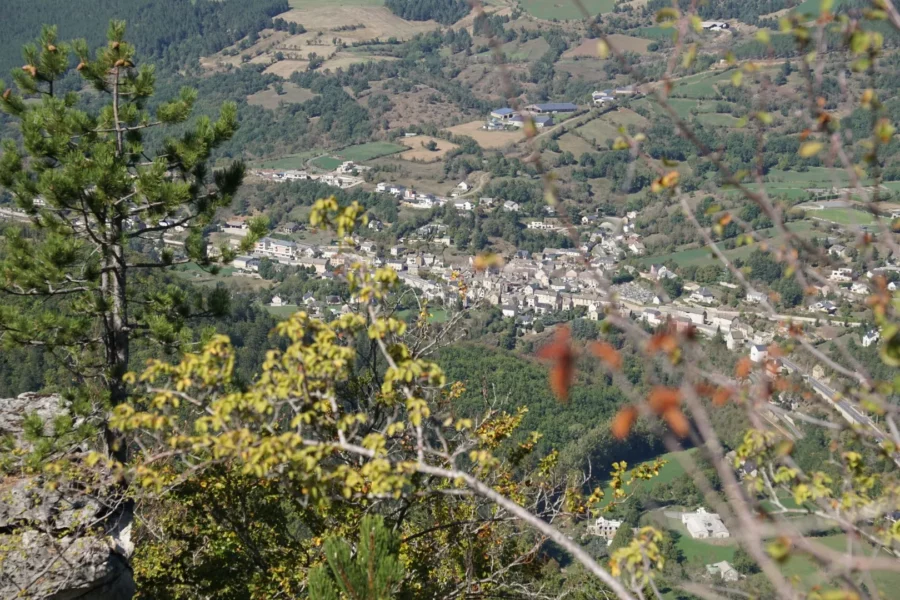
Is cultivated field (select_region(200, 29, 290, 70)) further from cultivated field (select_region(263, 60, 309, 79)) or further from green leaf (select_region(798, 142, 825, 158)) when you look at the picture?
green leaf (select_region(798, 142, 825, 158))

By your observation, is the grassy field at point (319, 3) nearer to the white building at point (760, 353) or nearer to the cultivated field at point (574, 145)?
the cultivated field at point (574, 145)

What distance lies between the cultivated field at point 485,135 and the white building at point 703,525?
5027 cm

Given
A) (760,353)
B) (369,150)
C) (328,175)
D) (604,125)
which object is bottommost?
(369,150)

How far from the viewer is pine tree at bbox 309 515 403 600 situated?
3.62 meters

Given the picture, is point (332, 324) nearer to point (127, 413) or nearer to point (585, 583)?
point (127, 413)

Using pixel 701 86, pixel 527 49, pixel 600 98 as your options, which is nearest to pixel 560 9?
pixel 527 49

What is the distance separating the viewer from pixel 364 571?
3.68 metres

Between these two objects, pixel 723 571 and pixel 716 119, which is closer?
pixel 723 571

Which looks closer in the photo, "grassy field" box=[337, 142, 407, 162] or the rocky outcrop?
the rocky outcrop

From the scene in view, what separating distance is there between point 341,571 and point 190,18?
112 metres

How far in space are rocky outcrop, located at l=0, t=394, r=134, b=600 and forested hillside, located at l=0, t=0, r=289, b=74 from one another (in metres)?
85.1

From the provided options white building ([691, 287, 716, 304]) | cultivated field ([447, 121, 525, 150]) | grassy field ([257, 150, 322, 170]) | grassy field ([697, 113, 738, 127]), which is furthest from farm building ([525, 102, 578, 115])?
white building ([691, 287, 716, 304])

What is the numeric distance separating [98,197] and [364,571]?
5.38 meters

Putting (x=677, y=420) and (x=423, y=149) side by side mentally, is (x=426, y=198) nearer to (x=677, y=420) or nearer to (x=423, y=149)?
(x=423, y=149)
